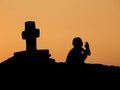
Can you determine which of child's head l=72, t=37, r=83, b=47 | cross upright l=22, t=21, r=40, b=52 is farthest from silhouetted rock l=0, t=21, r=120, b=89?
child's head l=72, t=37, r=83, b=47

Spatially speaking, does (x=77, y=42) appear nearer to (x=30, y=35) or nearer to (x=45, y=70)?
(x=45, y=70)

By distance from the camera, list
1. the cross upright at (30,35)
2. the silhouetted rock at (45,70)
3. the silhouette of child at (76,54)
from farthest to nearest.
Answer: the cross upright at (30,35)
the silhouette of child at (76,54)
the silhouetted rock at (45,70)

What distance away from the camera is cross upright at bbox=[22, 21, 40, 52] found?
11.3m

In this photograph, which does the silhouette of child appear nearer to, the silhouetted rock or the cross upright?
the silhouetted rock

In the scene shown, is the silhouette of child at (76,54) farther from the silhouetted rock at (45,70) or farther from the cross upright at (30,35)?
the cross upright at (30,35)

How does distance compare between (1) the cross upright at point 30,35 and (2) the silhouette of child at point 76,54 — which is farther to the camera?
(1) the cross upright at point 30,35

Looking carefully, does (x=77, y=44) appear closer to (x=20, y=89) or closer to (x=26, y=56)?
(x=26, y=56)

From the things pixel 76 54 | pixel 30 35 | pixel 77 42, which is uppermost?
pixel 30 35

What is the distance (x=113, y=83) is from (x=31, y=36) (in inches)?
155

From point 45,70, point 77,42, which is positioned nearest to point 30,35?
point 77,42

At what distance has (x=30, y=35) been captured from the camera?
37.4 ft

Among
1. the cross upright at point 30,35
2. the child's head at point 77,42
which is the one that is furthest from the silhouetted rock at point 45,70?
the child's head at point 77,42

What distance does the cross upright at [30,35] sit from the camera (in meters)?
11.3

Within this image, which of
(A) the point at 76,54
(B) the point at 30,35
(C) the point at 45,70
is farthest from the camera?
(B) the point at 30,35
